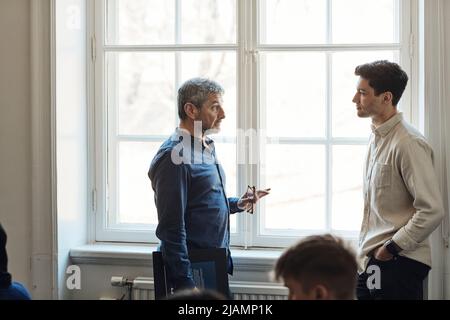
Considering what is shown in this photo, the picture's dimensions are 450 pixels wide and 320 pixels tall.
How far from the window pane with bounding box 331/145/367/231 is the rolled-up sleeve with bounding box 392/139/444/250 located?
59 centimetres

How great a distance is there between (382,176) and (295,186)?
0.66 m

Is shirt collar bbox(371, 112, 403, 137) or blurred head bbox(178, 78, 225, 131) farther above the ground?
blurred head bbox(178, 78, 225, 131)

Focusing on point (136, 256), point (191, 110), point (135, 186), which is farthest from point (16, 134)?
point (191, 110)

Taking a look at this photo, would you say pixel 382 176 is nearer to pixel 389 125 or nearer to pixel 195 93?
pixel 389 125

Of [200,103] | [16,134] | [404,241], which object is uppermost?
[200,103]

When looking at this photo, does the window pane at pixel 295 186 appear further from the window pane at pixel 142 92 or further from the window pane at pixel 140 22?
the window pane at pixel 140 22

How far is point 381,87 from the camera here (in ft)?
8.32

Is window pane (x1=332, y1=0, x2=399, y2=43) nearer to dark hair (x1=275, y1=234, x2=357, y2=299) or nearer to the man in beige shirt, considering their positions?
the man in beige shirt

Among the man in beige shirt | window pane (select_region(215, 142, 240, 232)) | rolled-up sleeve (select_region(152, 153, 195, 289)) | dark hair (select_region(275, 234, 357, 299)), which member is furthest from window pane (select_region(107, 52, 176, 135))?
dark hair (select_region(275, 234, 357, 299))

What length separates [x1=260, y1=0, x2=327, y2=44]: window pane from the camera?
3018 mm

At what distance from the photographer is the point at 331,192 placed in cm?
303
